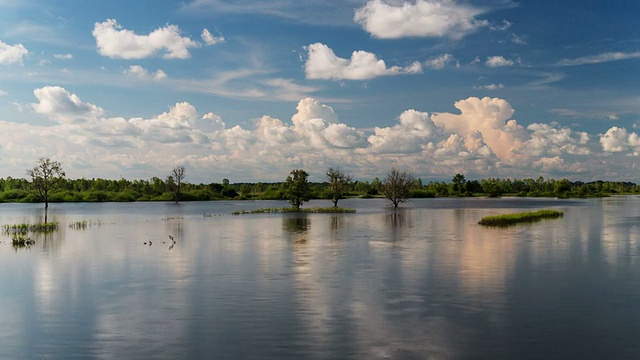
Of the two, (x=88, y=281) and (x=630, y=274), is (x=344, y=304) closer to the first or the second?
(x=88, y=281)

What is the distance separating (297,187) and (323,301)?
9581cm

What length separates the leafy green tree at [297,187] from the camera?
120m

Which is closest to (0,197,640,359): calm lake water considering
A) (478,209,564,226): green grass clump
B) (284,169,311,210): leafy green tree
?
(478,209,564,226): green grass clump

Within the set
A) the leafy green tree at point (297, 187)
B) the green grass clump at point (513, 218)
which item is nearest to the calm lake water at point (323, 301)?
the green grass clump at point (513, 218)

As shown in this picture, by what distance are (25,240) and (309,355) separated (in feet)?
173

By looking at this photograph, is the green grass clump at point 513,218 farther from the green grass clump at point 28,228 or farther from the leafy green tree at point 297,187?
the green grass clump at point 28,228

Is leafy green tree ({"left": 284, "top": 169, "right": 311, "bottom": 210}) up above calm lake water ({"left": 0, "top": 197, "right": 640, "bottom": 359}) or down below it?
above

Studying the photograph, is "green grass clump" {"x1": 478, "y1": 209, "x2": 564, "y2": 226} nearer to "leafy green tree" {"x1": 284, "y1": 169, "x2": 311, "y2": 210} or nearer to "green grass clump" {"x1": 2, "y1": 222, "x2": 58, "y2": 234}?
"leafy green tree" {"x1": 284, "y1": 169, "x2": 311, "y2": 210}

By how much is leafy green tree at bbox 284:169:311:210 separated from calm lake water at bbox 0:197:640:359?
66952 millimetres

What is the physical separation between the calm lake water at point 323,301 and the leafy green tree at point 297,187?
220 ft

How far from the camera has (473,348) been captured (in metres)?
19.7

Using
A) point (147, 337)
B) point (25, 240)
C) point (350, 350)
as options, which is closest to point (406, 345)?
point (350, 350)

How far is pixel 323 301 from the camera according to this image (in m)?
27.6

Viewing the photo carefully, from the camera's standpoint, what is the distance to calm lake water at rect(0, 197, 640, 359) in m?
20.2
